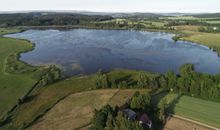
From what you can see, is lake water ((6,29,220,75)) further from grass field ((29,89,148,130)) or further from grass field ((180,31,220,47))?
grass field ((29,89,148,130))

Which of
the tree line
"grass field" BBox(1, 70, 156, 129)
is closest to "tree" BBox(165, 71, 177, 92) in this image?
the tree line

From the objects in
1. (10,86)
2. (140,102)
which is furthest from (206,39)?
(10,86)

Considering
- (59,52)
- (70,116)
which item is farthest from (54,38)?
(70,116)

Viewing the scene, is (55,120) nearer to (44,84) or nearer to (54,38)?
(44,84)

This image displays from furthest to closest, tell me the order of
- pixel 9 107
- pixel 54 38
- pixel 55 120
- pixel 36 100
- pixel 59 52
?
pixel 54 38 < pixel 59 52 < pixel 36 100 < pixel 9 107 < pixel 55 120

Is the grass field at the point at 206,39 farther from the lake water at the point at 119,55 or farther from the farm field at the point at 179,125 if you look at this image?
the farm field at the point at 179,125

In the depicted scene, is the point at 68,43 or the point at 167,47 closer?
the point at 167,47
